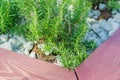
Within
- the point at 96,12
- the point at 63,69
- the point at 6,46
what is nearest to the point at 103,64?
the point at 63,69

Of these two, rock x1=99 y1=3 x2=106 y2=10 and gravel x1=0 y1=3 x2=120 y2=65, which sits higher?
rock x1=99 y1=3 x2=106 y2=10

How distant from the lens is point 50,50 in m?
2.08

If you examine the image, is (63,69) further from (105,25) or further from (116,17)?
(116,17)

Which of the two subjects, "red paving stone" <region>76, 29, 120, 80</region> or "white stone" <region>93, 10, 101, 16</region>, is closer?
"red paving stone" <region>76, 29, 120, 80</region>

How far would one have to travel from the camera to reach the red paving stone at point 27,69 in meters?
1.86

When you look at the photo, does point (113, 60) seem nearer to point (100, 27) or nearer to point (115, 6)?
point (100, 27)

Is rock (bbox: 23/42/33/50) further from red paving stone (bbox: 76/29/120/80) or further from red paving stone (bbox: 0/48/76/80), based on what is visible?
red paving stone (bbox: 76/29/120/80)

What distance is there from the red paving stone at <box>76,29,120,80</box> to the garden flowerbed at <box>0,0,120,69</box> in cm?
7

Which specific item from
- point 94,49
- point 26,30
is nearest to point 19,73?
point 26,30

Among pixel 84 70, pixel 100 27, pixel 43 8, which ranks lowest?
pixel 84 70

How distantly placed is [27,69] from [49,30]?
30cm

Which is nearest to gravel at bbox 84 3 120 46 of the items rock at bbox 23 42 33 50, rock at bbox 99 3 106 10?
rock at bbox 99 3 106 10

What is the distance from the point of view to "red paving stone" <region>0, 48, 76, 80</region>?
186cm

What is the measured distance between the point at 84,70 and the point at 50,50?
0.95ft
